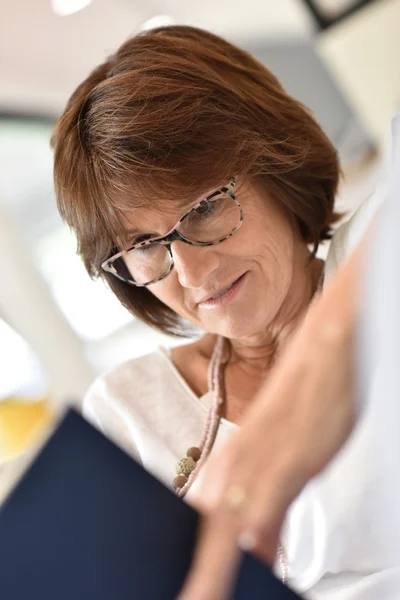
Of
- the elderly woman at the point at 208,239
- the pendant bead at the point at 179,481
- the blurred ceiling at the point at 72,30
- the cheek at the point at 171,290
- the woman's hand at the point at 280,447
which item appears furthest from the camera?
the blurred ceiling at the point at 72,30

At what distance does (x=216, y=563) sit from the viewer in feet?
1.57

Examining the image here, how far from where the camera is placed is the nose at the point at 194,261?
977 mm

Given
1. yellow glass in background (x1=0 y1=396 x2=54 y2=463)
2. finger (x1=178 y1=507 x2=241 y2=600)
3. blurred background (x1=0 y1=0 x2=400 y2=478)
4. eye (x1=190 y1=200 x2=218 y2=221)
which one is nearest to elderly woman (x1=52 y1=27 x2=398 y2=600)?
eye (x1=190 y1=200 x2=218 y2=221)

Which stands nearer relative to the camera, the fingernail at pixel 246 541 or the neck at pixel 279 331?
the fingernail at pixel 246 541

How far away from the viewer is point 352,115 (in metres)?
2.89

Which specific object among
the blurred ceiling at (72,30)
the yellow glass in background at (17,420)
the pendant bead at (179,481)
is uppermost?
the blurred ceiling at (72,30)

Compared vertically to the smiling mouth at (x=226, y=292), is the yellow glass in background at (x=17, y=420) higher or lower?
lower

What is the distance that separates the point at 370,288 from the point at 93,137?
67 centimetres

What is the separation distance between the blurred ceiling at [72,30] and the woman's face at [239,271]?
1511 mm

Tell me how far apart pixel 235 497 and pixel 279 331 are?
665 millimetres

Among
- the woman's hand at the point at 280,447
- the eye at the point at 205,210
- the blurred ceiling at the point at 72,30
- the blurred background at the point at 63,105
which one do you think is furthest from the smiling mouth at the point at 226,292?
the blurred ceiling at the point at 72,30

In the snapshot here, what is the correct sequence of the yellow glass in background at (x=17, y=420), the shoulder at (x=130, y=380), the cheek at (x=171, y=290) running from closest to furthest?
1. the cheek at (x=171, y=290)
2. the shoulder at (x=130, y=380)
3. the yellow glass in background at (x=17, y=420)

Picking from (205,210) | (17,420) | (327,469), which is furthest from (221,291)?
(17,420)

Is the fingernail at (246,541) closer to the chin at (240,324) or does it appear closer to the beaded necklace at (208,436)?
the beaded necklace at (208,436)
